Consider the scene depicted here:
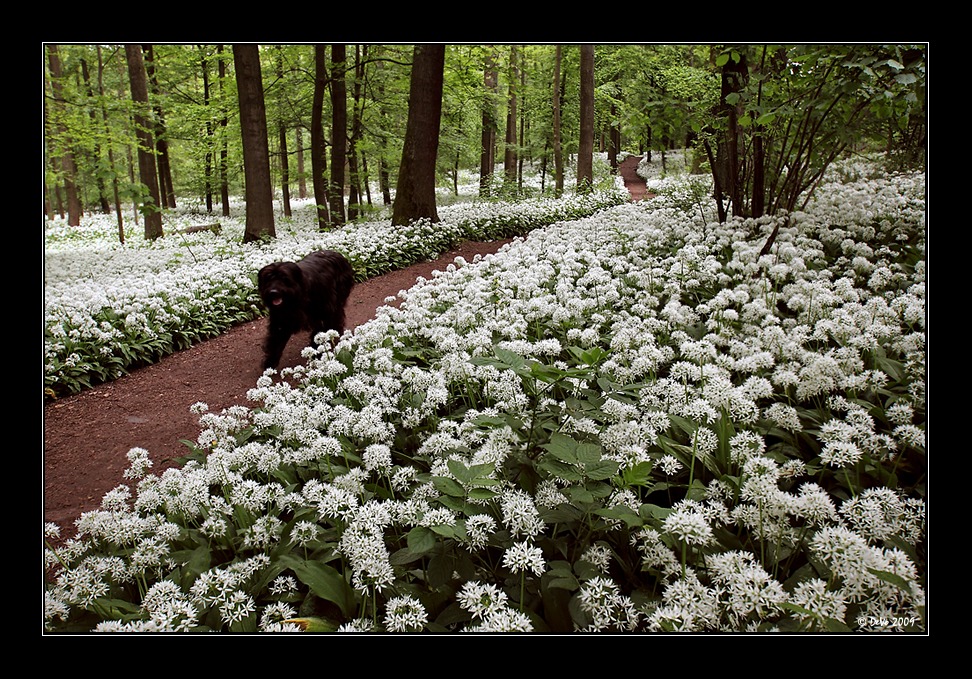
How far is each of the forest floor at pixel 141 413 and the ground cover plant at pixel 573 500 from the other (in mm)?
529

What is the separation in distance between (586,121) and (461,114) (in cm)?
431

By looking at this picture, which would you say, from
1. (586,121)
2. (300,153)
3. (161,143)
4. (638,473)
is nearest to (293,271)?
(638,473)

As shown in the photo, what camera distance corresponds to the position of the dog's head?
5.20 metres

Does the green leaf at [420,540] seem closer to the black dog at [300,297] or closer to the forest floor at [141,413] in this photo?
the forest floor at [141,413]

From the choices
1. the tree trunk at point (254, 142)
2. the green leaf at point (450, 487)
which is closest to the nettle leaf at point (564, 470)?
the green leaf at point (450, 487)

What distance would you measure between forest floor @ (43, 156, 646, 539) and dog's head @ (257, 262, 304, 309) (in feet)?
2.87

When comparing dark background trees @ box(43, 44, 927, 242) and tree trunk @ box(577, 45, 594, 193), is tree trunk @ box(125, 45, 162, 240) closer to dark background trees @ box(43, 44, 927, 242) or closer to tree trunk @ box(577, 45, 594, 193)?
dark background trees @ box(43, 44, 927, 242)

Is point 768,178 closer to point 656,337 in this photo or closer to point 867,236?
point 867,236

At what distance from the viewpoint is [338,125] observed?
44.3 ft

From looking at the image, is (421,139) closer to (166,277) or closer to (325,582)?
(166,277)

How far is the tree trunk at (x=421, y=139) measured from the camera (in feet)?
35.4
